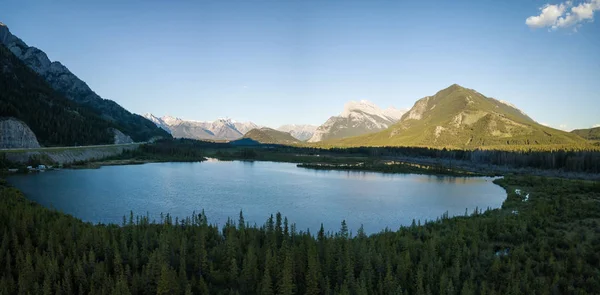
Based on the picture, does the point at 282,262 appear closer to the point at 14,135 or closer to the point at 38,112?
the point at 14,135

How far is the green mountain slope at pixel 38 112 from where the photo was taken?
15300 centimetres

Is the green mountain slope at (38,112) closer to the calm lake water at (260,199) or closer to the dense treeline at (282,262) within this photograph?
the calm lake water at (260,199)

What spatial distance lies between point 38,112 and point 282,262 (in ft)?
598

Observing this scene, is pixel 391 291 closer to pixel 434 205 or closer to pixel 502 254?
pixel 502 254

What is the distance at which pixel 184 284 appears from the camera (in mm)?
25812

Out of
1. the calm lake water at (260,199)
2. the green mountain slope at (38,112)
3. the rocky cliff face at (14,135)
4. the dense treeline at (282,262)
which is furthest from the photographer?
the green mountain slope at (38,112)

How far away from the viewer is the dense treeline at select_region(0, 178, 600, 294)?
84.9 feet

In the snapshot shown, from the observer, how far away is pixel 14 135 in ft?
413

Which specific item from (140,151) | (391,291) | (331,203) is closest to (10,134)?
(140,151)

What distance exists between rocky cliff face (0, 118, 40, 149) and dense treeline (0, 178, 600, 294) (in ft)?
359

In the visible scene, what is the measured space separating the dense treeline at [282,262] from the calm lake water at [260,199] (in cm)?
1675

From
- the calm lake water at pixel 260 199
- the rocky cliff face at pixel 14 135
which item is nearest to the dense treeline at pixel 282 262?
the calm lake water at pixel 260 199

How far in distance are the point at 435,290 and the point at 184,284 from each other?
18786mm

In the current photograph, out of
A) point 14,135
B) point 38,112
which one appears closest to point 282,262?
point 14,135
